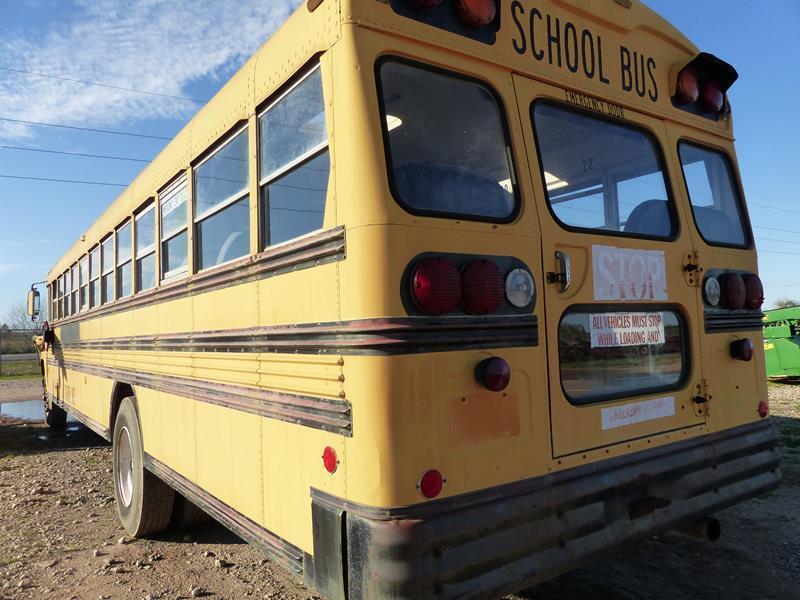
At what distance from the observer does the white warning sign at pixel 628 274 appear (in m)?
2.44

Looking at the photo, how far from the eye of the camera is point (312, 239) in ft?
6.90

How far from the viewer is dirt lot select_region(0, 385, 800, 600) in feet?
10.4

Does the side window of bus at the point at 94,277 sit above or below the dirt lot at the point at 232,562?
above

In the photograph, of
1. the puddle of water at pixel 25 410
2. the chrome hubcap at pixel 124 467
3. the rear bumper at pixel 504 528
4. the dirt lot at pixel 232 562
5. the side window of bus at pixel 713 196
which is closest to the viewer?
the rear bumper at pixel 504 528

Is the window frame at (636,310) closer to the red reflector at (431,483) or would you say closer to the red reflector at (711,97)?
the red reflector at (431,483)

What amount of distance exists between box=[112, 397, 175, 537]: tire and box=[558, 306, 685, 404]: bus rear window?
3031mm

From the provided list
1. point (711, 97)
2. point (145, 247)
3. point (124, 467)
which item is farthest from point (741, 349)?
point (124, 467)

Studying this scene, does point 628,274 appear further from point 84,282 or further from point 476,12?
point 84,282

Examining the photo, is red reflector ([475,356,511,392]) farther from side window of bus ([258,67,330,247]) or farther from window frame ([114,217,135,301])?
window frame ([114,217,135,301])

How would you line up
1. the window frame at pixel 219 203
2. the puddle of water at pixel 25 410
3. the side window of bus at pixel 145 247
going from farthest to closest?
the puddle of water at pixel 25 410, the side window of bus at pixel 145 247, the window frame at pixel 219 203

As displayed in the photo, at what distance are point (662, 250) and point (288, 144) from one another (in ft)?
5.56

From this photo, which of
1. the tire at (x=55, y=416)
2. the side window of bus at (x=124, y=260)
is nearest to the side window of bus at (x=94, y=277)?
the side window of bus at (x=124, y=260)

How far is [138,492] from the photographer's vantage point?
13.7 feet

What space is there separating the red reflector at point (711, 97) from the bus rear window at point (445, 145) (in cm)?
145
